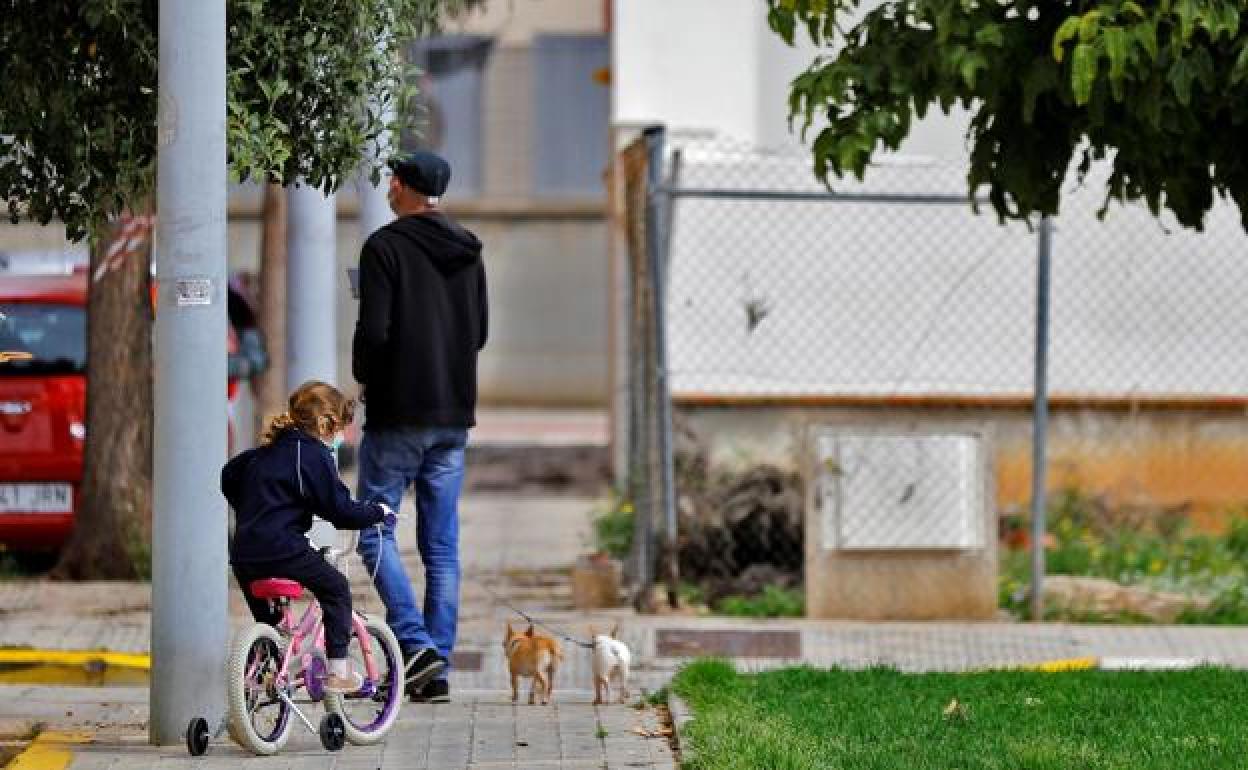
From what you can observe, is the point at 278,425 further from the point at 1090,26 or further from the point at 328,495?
the point at 1090,26

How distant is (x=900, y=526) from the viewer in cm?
1069

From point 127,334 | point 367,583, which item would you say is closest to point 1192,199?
point 367,583

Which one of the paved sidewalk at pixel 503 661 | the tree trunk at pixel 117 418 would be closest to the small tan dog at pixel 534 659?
the paved sidewalk at pixel 503 661

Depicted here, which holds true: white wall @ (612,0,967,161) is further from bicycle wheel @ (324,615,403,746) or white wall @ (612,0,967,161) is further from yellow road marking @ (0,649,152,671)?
bicycle wheel @ (324,615,403,746)

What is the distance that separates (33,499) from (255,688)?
217 inches

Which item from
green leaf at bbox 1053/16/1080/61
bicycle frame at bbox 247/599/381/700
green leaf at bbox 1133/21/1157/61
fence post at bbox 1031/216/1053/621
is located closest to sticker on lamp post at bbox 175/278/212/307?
bicycle frame at bbox 247/599/381/700

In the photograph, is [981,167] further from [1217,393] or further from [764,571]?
[1217,393]

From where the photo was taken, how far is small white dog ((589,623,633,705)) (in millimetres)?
8258

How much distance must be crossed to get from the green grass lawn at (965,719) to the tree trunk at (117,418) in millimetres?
4211

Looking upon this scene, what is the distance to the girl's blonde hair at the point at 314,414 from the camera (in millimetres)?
7246

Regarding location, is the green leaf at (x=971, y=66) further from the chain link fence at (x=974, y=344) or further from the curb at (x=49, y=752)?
the chain link fence at (x=974, y=344)

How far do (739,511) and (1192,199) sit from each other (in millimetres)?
4198

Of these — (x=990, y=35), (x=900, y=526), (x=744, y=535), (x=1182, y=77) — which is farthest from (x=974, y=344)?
(x=1182, y=77)

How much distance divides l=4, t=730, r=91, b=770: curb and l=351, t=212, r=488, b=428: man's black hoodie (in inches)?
59.1
